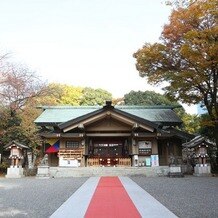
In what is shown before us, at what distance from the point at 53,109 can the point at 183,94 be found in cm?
1413

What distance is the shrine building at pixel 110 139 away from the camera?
76.3ft

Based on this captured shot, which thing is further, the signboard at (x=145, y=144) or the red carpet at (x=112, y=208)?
the signboard at (x=145, y=144)

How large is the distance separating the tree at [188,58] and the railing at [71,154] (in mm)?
8586

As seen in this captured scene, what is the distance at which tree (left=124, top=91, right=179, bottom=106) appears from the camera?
46.8 m

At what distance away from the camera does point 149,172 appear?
797 inches

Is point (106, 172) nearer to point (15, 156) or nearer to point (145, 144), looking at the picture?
point (145, 144)

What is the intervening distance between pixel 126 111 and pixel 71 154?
27.9 feet

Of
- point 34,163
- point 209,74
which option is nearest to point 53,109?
point 34,163

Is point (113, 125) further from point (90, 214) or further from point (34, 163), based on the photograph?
point (90, 214)

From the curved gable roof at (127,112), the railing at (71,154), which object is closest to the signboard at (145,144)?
the curved gable roof at (127,112)

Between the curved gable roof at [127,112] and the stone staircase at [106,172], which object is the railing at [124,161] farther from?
the curved gable roof at [127,112]

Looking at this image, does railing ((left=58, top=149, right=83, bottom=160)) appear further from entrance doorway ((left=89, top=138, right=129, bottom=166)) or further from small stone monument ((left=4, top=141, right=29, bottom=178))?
small stone monument ((left=4, top=141, right=29, bottom=178))

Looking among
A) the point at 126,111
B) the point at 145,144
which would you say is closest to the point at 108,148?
the point at 145,144

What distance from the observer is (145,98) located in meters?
47.7
